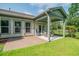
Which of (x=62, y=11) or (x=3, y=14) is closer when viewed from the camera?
(x=3, y=14)

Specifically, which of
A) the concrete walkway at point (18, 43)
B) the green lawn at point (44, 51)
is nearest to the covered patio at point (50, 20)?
the concrete walkway at point (18, 43)

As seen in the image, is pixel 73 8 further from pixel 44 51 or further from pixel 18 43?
pixel 44 51

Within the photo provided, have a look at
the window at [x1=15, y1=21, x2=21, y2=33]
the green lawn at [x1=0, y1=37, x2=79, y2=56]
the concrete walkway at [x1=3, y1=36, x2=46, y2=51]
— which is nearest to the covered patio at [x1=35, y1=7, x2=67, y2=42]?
the concrete walkway at [x1=3, y1=36, x2=46, y2=51]

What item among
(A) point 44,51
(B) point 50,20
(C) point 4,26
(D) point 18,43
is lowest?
(A) point 44,51

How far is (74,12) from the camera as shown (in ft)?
63.2

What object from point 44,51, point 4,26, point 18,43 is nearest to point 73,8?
point 4,26

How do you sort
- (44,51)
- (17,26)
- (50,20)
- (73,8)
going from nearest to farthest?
(44,51), (50,20), (17,26), (73,8)

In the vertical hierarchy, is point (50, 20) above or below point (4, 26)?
above

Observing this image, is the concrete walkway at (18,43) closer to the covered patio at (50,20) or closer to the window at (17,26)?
the covered patio at (50,20)

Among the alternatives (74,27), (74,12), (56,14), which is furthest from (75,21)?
(56,14)

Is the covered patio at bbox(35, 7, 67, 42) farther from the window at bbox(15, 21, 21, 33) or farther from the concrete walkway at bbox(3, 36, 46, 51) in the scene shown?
the window at bbox(15, 21, 21, 33)

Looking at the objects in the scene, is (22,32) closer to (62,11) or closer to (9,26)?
(9,26)

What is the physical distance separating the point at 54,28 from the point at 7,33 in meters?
9.53

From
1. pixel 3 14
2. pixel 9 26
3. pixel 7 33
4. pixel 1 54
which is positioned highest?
pixel 3 14
